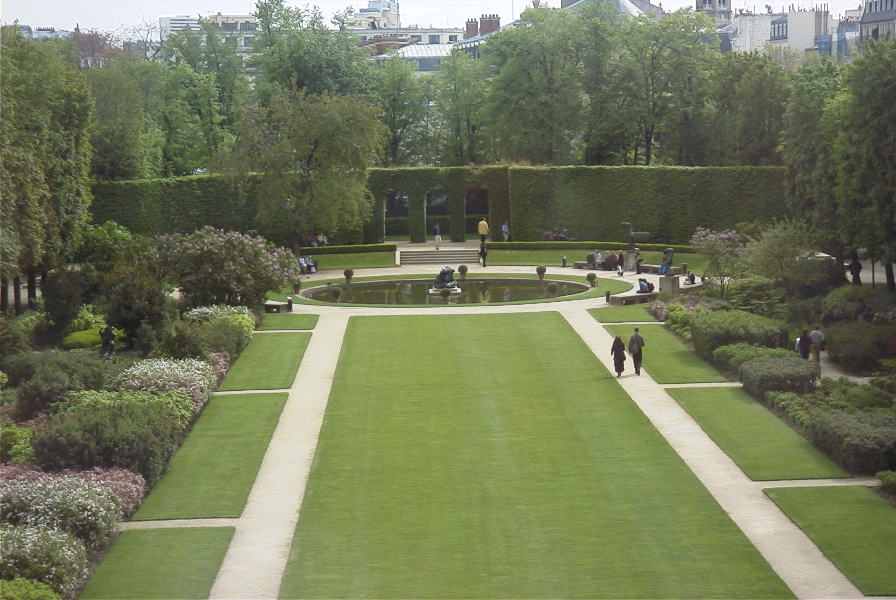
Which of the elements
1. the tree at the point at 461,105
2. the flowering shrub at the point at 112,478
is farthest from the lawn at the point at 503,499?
the tree at the point at 461,105

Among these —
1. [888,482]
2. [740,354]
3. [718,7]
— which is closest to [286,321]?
[740,354]

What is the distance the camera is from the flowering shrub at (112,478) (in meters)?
23.2

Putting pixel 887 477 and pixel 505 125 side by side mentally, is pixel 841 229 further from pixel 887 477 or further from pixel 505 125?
pixel 505 125

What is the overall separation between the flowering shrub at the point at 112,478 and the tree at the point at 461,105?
5985 centimetres

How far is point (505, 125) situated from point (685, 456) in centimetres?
5097

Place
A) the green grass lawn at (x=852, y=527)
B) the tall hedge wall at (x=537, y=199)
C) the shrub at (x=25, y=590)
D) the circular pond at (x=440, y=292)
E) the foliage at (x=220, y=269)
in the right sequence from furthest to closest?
1. the tall hedge wall at (x=537, y=199)
2. the circular pond at (x=440, y=292)
3. the foliage at (x=220, y=269)
4. the green grass lawn at (x=852, y=527)
5. the shrub at (x=25, y=590)

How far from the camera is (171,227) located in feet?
219

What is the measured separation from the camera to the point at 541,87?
7500 cm

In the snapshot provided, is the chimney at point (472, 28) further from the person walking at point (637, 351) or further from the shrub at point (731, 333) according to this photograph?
the person walking at point (637, 351)

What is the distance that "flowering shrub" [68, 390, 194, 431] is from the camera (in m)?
28.7

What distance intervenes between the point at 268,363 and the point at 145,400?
8713 mm

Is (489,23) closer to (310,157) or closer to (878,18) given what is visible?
(878,18)

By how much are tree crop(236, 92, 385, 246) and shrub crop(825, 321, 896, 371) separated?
28925 millimetres

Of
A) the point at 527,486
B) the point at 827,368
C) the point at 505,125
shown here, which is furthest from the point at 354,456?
the point at 505,125
